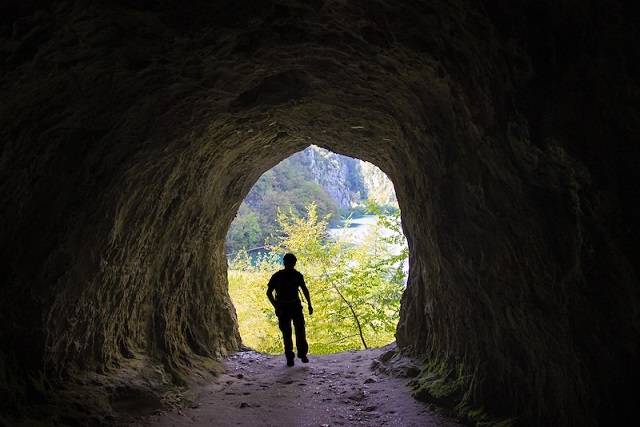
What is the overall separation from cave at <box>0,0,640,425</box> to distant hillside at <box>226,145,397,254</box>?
16.2 metres

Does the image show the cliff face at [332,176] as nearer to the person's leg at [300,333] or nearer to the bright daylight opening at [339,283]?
the bright daylight opening at [339,283]

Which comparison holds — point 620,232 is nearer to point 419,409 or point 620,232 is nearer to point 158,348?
point 419,409

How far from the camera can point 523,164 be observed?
2.92 metres

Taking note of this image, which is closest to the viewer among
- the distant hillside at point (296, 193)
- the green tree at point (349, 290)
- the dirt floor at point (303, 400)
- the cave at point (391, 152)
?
the cave at point (391, 152)

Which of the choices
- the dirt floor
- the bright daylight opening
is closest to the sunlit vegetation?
the bright daylight opening

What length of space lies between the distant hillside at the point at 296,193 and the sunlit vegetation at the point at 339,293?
4.95 m

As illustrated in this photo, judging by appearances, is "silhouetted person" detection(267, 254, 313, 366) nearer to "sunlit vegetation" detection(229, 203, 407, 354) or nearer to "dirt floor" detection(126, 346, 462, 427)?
"dirt floor" detection(126, 346, 462, 427)

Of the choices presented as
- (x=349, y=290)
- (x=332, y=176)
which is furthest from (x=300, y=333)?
(x=332, y=176)

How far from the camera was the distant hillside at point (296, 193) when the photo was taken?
3678 centimetres

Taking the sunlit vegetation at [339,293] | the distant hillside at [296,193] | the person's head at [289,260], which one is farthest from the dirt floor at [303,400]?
the distant hillside at [296,193]

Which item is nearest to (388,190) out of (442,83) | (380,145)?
(380,145)

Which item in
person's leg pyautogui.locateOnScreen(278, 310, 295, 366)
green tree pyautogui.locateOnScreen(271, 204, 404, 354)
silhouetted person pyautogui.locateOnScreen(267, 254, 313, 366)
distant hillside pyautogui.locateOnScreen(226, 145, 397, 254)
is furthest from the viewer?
distant hillside pyautogui.locateOnScreen(226, 145, 397, 254)

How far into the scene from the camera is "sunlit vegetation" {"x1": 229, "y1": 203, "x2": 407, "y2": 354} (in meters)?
15.4

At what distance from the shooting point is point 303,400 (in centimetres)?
573
